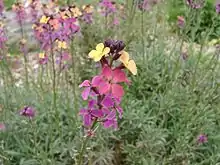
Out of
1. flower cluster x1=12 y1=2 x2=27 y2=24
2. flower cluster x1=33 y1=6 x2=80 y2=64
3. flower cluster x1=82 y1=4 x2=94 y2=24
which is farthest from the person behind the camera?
flower cluster x1=82 y1=4 x2=94 y2=24

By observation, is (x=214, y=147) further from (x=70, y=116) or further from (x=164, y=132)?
(x=70, y=116)

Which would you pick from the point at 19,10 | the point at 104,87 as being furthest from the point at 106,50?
the point at 19,10

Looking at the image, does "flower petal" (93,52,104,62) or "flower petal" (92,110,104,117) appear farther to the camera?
"flower petal" (92,110,104,117)

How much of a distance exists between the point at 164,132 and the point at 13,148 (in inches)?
46.3

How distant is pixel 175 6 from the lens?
22.1 ft

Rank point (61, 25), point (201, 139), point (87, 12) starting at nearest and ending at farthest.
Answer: point (61, 25)
point (201, 139)
point (87, 12)

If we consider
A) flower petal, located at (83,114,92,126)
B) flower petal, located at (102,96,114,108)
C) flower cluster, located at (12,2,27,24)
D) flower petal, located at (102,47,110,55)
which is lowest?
flower petal, located at (83,114,92,126)

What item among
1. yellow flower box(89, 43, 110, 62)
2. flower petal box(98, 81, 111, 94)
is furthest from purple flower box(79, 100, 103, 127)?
yellow flower box(89, 43, 110, 62)

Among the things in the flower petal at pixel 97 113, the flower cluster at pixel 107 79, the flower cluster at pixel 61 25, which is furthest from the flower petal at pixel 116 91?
the flower cluster at pixel 61 25

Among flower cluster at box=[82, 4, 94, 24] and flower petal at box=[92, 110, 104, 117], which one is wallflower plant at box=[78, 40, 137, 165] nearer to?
flower petal at box=[92, 110, 104, 117]

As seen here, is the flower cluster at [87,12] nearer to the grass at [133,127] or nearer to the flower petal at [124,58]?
the grass at [133,127]

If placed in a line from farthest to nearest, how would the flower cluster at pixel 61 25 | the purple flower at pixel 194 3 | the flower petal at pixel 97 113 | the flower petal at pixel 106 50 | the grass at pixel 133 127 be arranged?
the grass at pixel 133 127 → the purple flower at pixel 194 3 → the flower cluster at pixel 61 25 → the flower petal at pixel 97 113 → the flower petal at pixel 106 50

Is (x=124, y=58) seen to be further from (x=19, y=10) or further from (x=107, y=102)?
(x=19, y=10)

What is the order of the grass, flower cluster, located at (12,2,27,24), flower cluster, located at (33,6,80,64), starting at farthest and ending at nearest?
flower cluster, located at (12,2,27,24) < the grass < flower cluster, located at (33,6,80,64)
